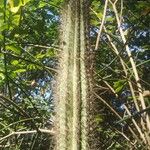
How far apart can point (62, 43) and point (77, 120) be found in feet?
1.50

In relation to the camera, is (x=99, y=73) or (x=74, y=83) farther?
(x=99, y=73)

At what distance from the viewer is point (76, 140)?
1.77 metres

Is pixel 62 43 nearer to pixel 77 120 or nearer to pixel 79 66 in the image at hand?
pixel 79 66

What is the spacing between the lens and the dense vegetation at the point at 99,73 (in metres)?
2.97

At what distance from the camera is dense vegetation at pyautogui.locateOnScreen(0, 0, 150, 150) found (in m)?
2.97

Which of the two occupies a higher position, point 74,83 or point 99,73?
point 74,83

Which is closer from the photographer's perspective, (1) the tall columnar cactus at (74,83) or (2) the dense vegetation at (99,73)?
(1) the tall columnar cactus at (74,83)

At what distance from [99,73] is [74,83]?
3.99 ft

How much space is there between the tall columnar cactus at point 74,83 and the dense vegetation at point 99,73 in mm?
449

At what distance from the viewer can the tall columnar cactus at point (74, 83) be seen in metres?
1.80

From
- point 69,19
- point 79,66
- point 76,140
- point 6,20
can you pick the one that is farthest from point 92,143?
point 6,20

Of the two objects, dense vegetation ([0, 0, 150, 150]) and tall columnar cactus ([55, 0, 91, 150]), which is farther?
dense vegetation ([0, 0, 150, 150])

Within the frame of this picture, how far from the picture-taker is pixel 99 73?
310 centimetres

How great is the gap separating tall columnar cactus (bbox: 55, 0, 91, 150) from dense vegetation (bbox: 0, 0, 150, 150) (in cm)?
45
